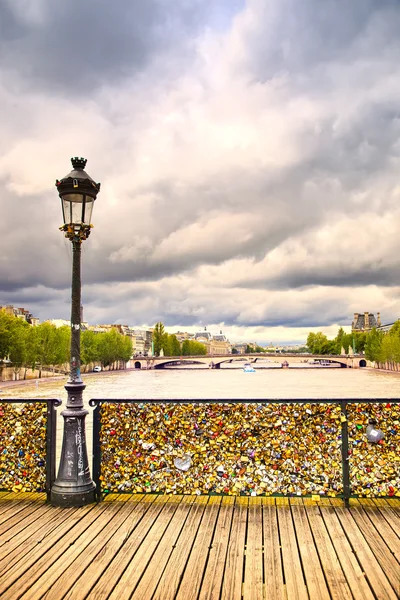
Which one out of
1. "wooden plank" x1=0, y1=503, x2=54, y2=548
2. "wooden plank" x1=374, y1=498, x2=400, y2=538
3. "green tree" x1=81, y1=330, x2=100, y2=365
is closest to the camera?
"wooden plank" x1=0, y1=503, x2=54, y2=548

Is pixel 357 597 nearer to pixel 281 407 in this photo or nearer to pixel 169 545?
pixel 169 545

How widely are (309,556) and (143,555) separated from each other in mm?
1661

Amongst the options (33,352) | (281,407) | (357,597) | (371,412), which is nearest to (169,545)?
(357,597)

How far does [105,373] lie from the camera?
12294 centimetres

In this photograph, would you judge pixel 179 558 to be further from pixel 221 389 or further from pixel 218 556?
pixel 221 389

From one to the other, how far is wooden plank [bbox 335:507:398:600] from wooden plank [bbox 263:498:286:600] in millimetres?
776

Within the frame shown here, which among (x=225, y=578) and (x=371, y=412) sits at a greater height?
(x=371, y=412)

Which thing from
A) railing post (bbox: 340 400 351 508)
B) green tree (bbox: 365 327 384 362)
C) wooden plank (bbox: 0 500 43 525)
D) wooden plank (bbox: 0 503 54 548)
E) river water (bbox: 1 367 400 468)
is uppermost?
green tree (bbox: 365 327 384 362)

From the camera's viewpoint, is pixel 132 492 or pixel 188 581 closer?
pixel 188 581

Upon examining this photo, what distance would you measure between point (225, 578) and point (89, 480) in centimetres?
304

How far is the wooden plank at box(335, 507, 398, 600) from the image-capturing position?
491cm

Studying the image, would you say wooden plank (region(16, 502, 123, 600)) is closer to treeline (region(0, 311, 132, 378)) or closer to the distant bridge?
treeline (region(0, 311, 132, 378))

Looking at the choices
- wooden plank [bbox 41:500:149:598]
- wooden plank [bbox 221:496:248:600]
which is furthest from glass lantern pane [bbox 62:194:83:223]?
wooden plank [bbox 221:496:248:600]

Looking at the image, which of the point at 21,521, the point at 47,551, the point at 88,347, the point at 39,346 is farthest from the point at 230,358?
the point at 47,551
